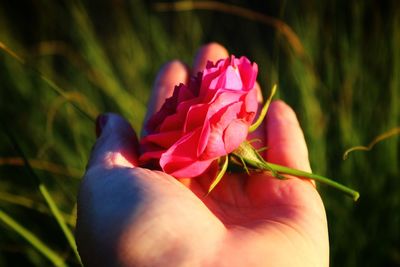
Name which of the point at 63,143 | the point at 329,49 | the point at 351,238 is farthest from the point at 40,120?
the point at 351,238

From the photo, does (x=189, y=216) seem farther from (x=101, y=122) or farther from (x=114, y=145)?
(x=101, y=122)

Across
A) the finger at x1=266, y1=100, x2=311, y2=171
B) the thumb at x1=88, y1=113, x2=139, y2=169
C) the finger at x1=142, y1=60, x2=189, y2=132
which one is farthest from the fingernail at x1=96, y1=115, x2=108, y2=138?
the finger at x1=266, y1=100, x2=311, y2=171

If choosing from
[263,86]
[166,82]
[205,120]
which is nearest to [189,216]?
[205,120]

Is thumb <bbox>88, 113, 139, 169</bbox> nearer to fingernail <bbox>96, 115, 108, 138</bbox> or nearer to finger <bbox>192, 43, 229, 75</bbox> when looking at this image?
fingernail <bbox>96, 115, 108, 138</bbox>

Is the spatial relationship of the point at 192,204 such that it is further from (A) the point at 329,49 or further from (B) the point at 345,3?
(B) the point at 345,3

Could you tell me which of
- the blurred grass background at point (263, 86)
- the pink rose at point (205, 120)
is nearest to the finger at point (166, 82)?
the blurred grass background at point (263, 86)

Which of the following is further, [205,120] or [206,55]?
[206,55]
